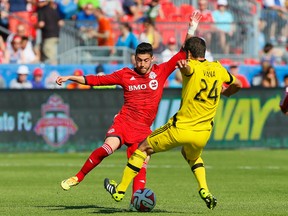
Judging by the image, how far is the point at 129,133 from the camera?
39.6 ft

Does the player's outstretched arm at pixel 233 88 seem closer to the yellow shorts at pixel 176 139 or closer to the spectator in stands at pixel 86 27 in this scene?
the yellow shorts at pixel 176 139

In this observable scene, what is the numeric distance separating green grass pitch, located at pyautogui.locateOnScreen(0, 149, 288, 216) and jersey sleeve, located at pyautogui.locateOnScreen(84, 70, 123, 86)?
161cm

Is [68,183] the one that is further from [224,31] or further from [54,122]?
[224,31]

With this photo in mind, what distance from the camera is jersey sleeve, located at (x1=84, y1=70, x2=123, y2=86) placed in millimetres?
11938

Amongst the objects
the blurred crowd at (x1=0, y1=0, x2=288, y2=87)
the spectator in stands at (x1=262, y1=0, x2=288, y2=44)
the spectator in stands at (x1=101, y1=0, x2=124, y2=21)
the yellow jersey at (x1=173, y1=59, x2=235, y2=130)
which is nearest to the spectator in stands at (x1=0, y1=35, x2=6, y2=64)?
the blurred crowd at (x1=0, y1=0, x2=288, y2=87)

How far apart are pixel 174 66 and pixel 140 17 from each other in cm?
1598

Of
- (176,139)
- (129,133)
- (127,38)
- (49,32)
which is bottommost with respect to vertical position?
(129,133)

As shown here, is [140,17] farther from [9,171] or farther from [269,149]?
[9,171]

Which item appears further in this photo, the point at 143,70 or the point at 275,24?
the point at 275,24

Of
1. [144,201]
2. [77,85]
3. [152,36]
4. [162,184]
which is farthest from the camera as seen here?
[152,36]

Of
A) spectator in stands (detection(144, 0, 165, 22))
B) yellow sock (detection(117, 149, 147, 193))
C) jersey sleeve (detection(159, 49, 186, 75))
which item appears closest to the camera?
yellow sock (detection(117, 149, 147, 193))

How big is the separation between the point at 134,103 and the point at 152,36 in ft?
45.0

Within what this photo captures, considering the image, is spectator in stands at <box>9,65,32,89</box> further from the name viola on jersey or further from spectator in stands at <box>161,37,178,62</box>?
the name viola on jersey

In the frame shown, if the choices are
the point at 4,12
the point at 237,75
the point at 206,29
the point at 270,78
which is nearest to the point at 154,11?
the point at 206,29
